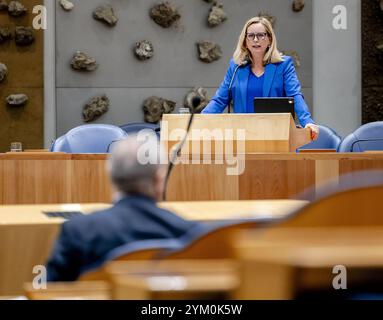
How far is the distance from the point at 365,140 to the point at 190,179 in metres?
2.23

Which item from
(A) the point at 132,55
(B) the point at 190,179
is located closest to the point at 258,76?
(B) the point at 190,179

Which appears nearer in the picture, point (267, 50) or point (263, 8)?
point (267, 50)

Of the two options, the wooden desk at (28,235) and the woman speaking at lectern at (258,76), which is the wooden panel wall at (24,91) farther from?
the wooden desk at (28,235)

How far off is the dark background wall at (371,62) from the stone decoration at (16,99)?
3172mm

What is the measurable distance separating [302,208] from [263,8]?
679 centimetres

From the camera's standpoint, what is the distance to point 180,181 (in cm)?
304

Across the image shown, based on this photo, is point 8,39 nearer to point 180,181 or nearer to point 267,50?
point 267,50

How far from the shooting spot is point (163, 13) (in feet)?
24.1

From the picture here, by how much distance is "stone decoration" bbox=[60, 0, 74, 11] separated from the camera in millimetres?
7211

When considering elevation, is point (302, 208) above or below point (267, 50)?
below

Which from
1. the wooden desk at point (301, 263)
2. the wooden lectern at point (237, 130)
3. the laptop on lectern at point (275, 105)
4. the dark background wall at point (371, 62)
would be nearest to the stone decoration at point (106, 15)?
the dark background wall at point (371, 62)

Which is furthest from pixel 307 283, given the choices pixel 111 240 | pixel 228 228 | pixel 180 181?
pixel 180 181

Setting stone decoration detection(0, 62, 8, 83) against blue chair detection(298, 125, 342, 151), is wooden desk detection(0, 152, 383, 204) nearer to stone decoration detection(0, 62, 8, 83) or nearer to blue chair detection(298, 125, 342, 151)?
blue chair detection(298, 125, 342, 151)

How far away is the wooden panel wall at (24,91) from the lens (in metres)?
7.15
